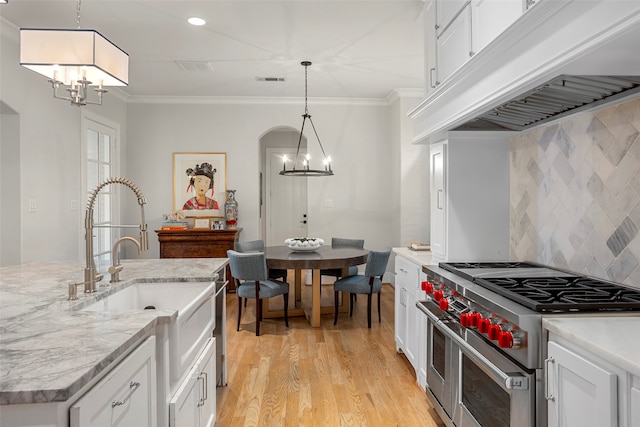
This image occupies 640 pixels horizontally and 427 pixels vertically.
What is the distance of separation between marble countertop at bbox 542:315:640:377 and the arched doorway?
22.1 feet

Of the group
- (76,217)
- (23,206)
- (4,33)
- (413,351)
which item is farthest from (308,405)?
(4,33)

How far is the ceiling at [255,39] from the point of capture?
3.36m

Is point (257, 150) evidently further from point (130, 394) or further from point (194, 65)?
point (130, 394)

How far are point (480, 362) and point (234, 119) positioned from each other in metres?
5.30

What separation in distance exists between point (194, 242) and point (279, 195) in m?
2.65

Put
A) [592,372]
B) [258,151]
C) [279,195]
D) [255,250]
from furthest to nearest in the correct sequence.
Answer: [279,195], [258,151], [255,250], [592,372]

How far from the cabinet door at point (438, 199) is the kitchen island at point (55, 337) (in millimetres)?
1794

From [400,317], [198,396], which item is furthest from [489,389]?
[400,317]

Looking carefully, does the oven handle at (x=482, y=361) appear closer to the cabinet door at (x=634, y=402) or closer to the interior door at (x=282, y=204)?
the cabinet door at (x=634, y=402)

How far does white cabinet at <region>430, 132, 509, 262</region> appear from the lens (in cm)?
266

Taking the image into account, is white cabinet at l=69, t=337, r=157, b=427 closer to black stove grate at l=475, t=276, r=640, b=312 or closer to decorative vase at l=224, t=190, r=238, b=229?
black stove grate at l=475, t=276, r=640, b=312

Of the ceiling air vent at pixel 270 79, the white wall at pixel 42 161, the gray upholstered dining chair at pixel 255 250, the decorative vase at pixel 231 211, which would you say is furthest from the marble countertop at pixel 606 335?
the decorative vase at pixel 231 211

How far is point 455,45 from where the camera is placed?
92.7 inches

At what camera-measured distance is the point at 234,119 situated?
6297mm
